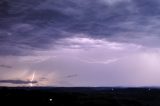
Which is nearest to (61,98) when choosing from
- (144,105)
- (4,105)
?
(4,105)

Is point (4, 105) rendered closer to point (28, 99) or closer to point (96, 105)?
point (28, 99)

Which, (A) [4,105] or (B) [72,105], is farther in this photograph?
(B) [72,105]

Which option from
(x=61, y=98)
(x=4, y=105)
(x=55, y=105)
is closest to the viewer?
(x=4, y=105)

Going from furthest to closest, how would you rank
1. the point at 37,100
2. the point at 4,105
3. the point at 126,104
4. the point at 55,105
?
the point at 126,104 < the point at 37,100 < the point at 55,105 < the point at 4,105

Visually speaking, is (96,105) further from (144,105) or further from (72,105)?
(144,105)

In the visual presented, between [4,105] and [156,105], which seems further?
[156,105]

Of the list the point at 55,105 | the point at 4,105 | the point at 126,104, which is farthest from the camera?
the point at 126,104

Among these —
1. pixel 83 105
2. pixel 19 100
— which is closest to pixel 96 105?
pixel 83 105

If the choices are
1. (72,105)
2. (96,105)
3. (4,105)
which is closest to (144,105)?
(96,105)

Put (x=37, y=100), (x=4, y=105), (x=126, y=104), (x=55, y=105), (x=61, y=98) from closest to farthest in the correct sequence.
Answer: (x=4, y=105), (x=55, y=105), (x=37, y=100), (x=61, y=98), (x=126, y=104)
